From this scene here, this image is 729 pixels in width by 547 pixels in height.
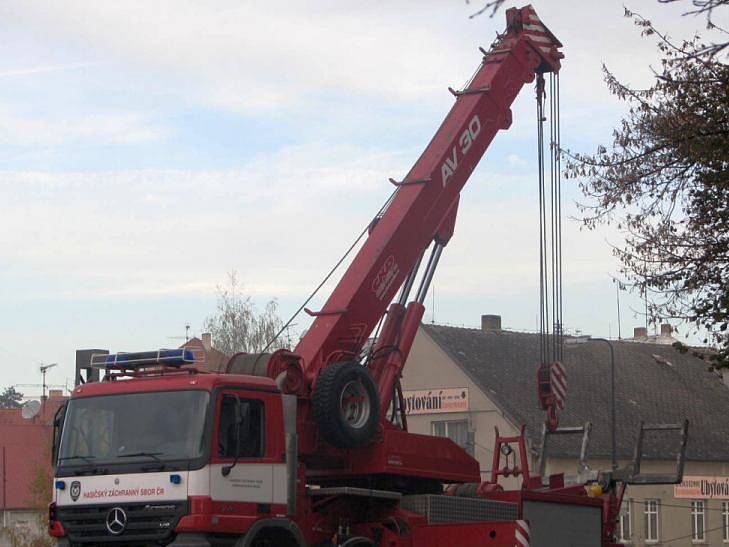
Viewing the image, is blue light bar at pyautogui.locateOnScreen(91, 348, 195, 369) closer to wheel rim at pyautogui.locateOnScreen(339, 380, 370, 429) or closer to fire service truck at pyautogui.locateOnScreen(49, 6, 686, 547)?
fire service truck at pyautogui.locateOnScreen(49, 6, 686, 547)

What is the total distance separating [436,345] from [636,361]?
34.7ft

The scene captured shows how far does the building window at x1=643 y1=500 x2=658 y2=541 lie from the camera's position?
159ft

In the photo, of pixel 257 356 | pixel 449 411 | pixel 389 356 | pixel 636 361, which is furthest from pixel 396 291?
pixel 636 361

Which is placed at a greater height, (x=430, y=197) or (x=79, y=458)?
(x=430, y=197)

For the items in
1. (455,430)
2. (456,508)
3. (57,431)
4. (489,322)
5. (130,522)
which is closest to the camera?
(130,522)

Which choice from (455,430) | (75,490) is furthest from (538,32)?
(455,430)

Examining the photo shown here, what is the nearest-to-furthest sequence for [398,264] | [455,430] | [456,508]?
[456,508] < [398,264] < [455,430]

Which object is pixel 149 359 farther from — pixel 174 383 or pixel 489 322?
pixel 489 322

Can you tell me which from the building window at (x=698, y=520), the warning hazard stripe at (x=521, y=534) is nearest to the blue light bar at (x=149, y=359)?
the warning hazard stripe at (x=521, y=534)

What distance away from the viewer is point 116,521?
43.0 ft

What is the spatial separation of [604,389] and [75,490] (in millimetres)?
42263

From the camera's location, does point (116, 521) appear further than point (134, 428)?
No

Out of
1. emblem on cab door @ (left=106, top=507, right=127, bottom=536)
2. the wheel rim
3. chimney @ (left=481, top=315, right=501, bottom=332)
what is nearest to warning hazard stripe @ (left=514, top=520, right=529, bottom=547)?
the wheel rim

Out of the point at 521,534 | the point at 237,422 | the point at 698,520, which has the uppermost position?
the point at 237,422
